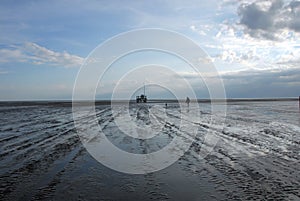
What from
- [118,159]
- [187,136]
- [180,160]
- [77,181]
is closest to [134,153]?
[118,159]

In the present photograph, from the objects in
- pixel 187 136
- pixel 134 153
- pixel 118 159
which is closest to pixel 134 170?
pixel 118 159

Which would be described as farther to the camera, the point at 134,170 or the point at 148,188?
the point at 134,170

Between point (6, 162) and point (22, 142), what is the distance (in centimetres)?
422

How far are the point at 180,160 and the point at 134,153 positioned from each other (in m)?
1.94

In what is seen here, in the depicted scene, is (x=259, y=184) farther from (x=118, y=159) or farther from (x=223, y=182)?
(x=118, y=159)

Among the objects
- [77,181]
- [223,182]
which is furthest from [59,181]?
[223,182]

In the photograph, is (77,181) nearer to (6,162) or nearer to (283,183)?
(6,162)

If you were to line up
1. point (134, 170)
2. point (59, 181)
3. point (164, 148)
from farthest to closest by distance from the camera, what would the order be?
point (164, 148) → point (134, 170) → point (59, 181)

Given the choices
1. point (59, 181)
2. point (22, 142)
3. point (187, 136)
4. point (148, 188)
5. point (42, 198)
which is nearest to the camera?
point (42, 198)

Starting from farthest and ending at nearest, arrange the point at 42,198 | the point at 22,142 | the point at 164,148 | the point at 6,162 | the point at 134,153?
the point at 22,142, the point at 164,148, the point at 134,153, the point at 6,162, the point at 42,198

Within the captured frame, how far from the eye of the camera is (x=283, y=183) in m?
6.85

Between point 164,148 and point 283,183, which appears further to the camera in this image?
point 164,148

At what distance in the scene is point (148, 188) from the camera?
259 inches

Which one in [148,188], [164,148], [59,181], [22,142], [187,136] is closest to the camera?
[148,188]
